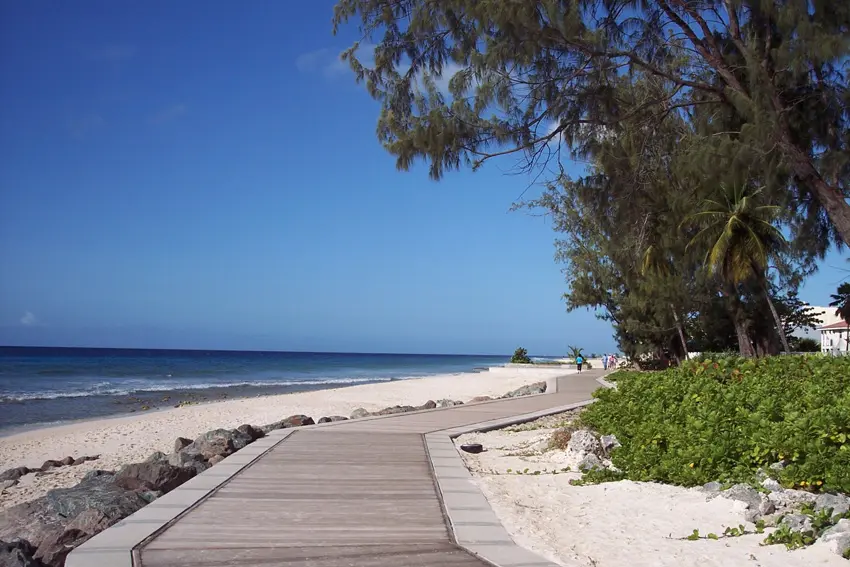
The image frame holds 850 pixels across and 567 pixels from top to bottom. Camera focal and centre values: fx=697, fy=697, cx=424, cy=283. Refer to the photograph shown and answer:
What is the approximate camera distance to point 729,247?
19094 millimetres

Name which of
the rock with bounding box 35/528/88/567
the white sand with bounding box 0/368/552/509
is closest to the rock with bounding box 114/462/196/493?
the rock with bounding box 35/528/88/567

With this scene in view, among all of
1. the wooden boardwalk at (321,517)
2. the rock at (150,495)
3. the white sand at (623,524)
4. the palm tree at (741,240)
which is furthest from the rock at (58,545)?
the palm tree at (741,240)

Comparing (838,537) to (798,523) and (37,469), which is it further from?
(37,469)

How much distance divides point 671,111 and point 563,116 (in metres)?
2.29

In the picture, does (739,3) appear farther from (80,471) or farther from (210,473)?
(80,471)

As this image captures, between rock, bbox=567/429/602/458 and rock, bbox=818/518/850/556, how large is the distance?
3738 millimetres

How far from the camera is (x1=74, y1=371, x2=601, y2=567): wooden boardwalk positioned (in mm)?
4258

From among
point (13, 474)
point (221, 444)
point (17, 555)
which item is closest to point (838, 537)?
point (17, 555)

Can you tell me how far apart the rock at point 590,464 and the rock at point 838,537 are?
293 cm

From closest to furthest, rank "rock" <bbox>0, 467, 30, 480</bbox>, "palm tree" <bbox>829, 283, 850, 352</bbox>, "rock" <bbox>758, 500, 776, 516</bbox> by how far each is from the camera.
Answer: "rock" <bbox>758, 500, 776, 516</bbox>, "rock" <bbox>0, 467, 30, 480</bbox>, "palm tree" <bbox>829, 283, 850, 352</bbox>

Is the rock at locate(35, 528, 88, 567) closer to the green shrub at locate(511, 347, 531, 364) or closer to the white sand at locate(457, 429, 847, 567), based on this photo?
the white sand at locate(457, 429, 847, 567)

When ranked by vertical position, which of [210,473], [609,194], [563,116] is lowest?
[210,473]

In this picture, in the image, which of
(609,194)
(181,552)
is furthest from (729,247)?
(181,552)

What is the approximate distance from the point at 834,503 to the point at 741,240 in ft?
52.0
